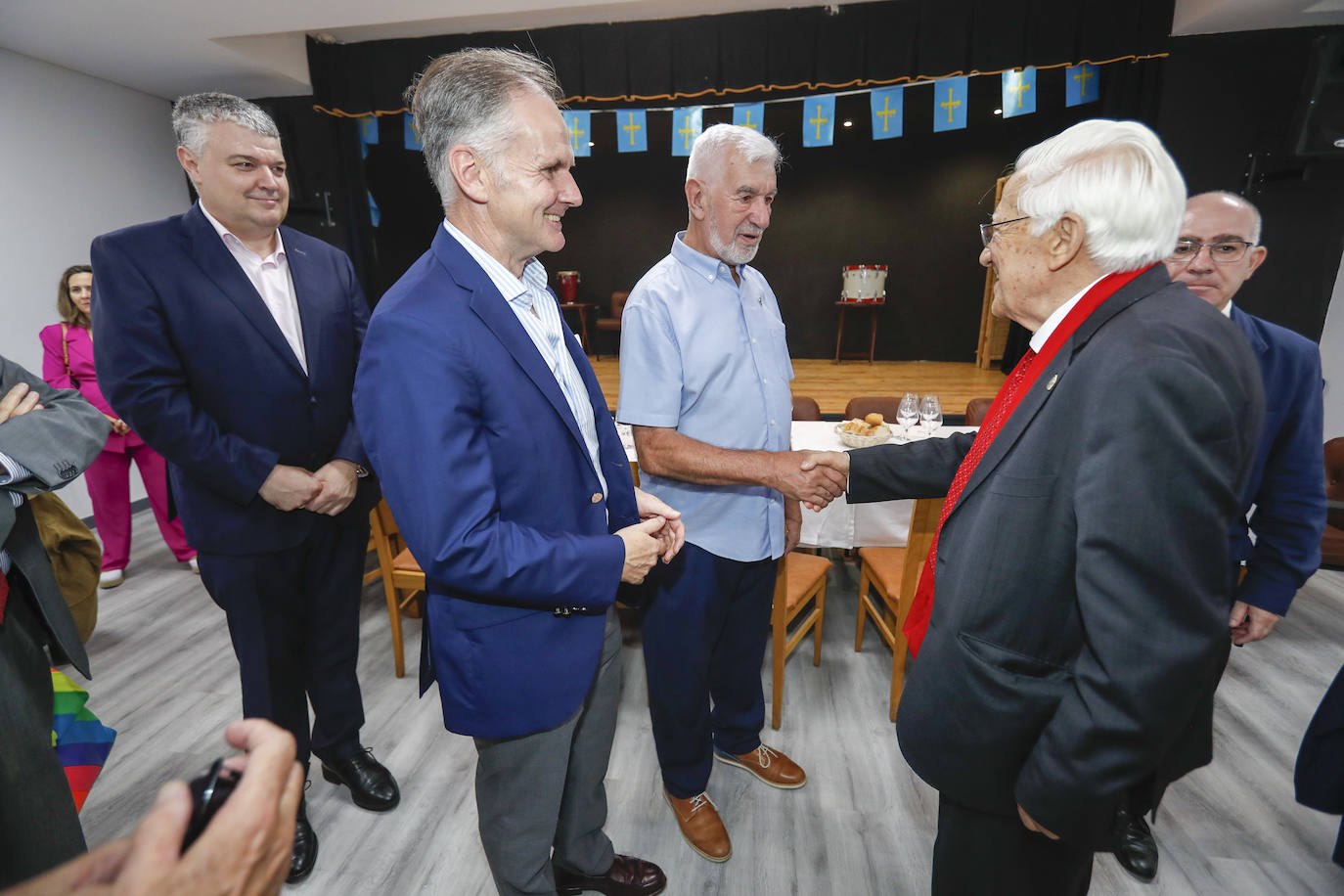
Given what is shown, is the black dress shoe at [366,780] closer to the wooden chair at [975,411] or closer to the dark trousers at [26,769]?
the dark trousers at [26,769]

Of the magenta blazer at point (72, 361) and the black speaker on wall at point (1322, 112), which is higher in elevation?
the black speaker on wall at point (1322, 112)

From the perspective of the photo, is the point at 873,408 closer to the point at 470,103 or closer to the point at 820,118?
the point at 820,118

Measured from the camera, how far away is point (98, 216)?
4.65m

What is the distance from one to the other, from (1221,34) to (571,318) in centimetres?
767

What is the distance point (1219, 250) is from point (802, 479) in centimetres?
135

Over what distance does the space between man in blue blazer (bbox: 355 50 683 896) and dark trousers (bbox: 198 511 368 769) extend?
694 mm

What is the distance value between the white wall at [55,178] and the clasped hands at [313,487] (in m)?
4.22

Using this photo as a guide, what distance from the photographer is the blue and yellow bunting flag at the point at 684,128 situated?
5078 mm

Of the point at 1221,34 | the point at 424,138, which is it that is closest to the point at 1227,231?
the point at 424,138

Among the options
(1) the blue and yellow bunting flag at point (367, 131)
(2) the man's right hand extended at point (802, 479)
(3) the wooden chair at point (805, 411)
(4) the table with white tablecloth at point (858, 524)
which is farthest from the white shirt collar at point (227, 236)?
(1) the blue and yellow bunting flag at point (367, 131)

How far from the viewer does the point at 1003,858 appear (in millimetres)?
1099

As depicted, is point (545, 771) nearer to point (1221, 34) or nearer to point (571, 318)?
point (1221, 34)

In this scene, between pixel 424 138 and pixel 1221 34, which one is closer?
pixel 424 138

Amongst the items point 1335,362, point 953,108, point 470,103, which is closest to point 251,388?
point 470,103
